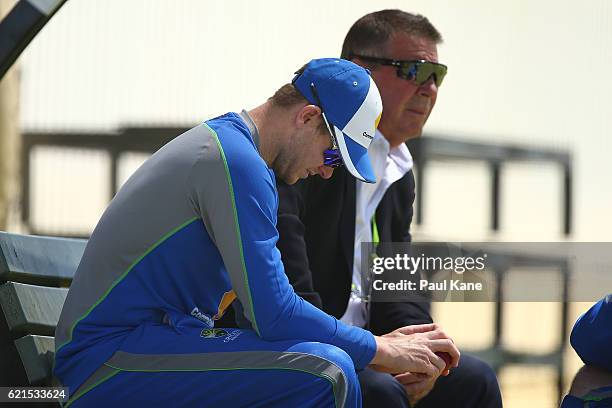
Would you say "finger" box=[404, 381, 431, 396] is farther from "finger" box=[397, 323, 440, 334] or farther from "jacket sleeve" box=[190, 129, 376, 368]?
"jacket sleeve" box=[190, 129, 376, 368]

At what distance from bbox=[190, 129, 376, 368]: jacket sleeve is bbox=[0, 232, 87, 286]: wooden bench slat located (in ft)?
2.30

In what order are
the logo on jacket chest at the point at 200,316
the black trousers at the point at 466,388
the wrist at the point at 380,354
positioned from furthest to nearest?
the black trousers at the point at 466,388, the wrist at the point at 380,354, the logo on jacket chest at the point at 200,316

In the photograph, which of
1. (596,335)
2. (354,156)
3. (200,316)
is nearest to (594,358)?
(596,335)

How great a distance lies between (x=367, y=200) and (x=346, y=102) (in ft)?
2.61

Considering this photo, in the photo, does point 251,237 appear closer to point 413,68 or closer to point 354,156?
point 354,156

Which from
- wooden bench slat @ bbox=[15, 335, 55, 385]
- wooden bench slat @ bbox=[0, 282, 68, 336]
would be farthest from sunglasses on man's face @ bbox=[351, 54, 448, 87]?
wooden bench slat @ bbox=[15, 335, 55, 385]

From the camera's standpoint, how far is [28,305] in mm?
2775

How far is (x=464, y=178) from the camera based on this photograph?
6.61 m

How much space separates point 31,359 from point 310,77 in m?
0.97

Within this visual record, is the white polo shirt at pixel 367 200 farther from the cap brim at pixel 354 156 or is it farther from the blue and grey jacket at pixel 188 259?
the blue and grey jacket at pixel 188 259

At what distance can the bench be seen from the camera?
8.80 feet

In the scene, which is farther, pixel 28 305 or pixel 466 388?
pixel 466 388

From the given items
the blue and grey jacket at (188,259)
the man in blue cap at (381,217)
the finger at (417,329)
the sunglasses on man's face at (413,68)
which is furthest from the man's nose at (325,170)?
the sunglasses on man's face at (413,68)

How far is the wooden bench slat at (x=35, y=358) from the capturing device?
264 centimetres
